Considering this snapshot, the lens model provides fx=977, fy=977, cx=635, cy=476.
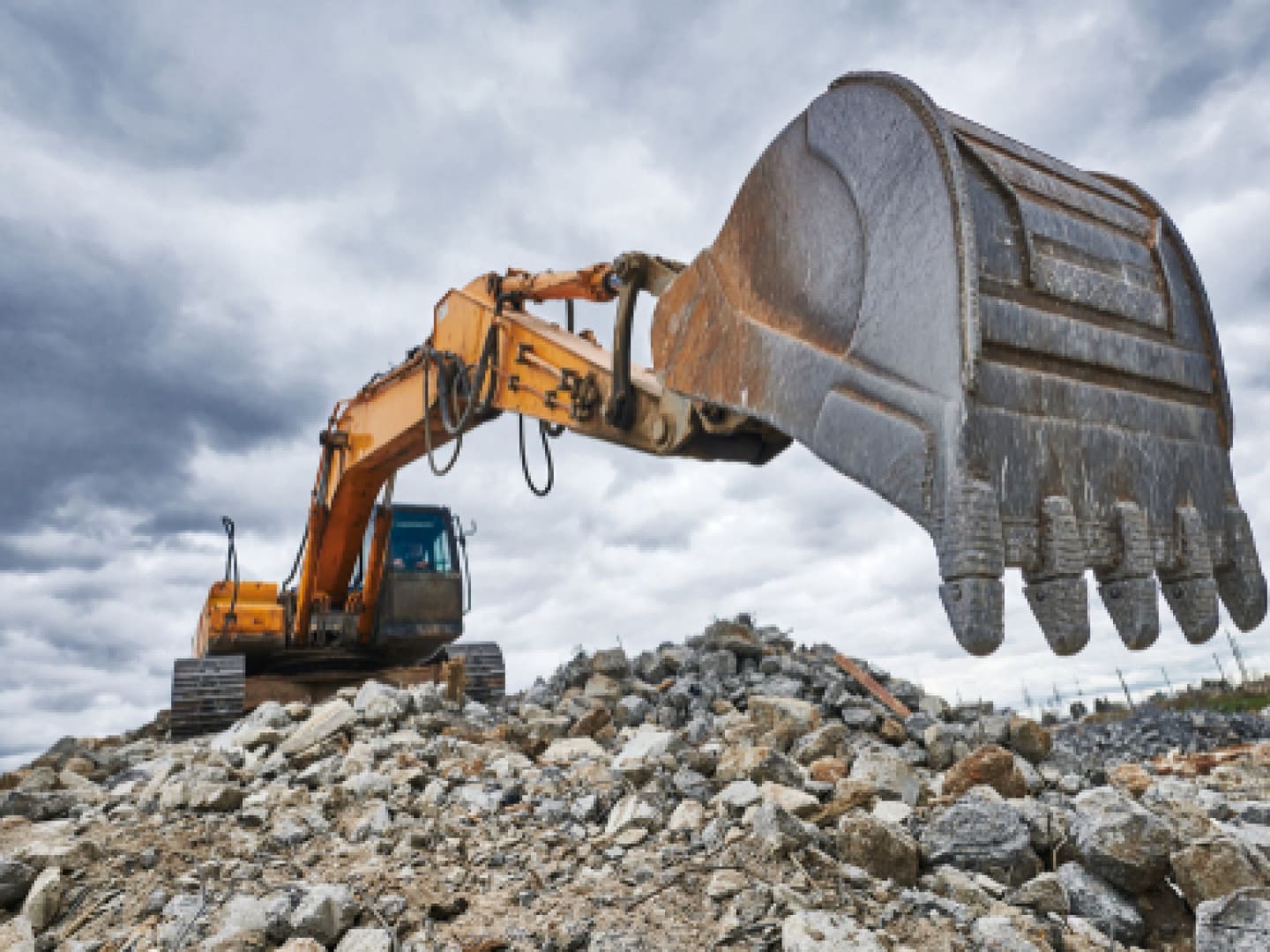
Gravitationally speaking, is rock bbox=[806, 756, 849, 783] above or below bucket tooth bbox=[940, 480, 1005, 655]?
below

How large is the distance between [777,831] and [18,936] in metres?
2.80

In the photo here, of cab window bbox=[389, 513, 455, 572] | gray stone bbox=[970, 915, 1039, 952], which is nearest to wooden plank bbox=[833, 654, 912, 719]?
cab window bbox=[389, 513, 455, 572]

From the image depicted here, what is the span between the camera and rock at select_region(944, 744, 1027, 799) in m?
4.16

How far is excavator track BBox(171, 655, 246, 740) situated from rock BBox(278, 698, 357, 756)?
8.95 ft

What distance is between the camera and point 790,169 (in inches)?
127

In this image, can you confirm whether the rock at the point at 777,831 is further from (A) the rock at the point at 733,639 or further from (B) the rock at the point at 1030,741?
(A) the rock at the point at 733,639

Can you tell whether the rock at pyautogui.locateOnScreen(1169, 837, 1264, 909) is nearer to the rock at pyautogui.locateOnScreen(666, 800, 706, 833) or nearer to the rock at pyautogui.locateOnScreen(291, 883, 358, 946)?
the rock at pyautogui.locateOnScreen(666, 800, 706, 833)

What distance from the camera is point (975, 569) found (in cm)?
237

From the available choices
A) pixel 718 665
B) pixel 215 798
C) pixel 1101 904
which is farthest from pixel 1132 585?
pixel 718 665

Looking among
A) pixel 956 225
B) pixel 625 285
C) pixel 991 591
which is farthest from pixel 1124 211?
pixel 625 285

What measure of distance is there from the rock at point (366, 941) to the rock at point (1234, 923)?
2400 mm

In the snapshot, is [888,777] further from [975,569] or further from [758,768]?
[975,569]

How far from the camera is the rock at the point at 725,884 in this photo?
116 inches

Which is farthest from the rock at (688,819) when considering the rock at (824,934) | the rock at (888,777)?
the rock at (888,777)
